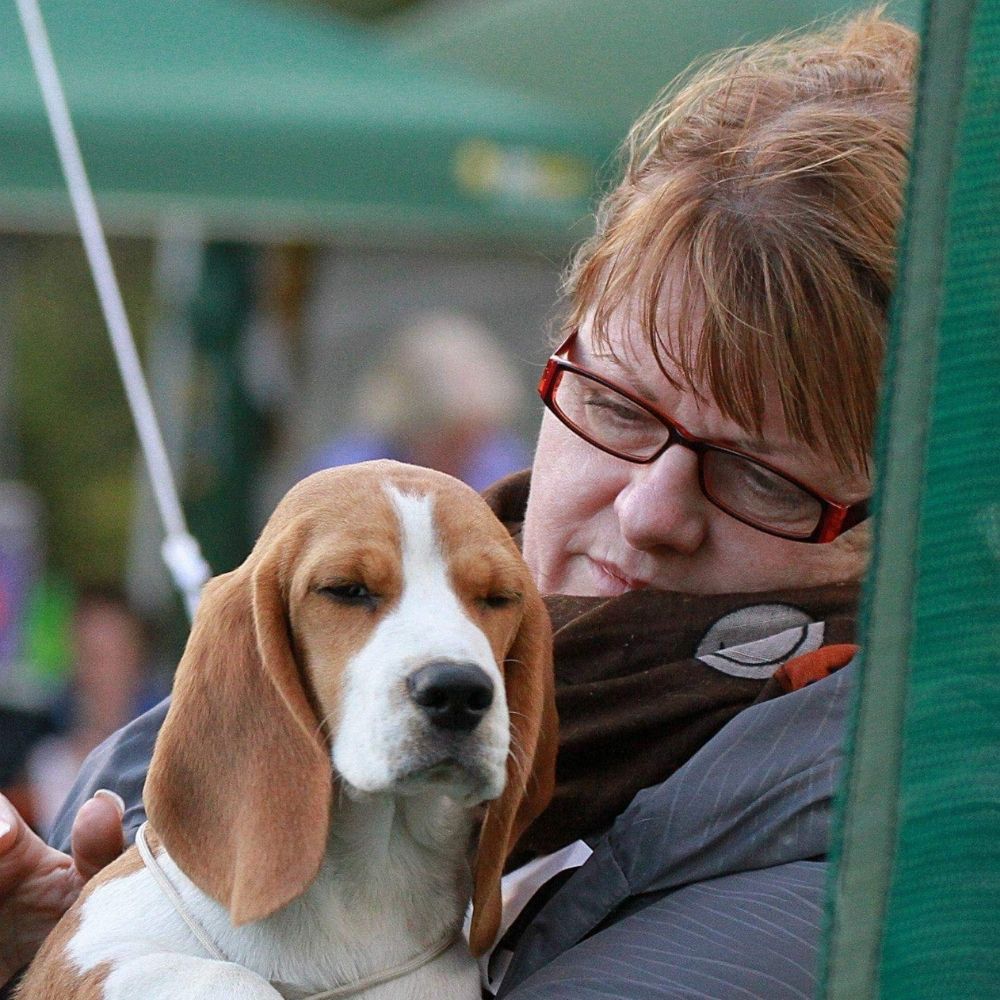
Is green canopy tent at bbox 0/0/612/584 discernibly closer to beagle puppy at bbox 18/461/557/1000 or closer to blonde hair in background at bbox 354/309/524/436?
blonde hair in background at bbox 354/309/524/436

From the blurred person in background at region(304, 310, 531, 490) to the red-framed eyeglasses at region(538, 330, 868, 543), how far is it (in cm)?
401

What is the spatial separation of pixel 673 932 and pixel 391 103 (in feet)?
17.6

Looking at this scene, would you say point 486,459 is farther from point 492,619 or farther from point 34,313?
point 34,313

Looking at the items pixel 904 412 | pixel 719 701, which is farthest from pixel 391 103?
pixel 904 412

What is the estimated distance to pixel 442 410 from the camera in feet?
21.8

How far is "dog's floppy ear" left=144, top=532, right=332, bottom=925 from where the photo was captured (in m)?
1.71

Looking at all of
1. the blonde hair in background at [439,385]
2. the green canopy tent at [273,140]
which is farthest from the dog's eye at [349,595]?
the blonde hair in background at [439,385]

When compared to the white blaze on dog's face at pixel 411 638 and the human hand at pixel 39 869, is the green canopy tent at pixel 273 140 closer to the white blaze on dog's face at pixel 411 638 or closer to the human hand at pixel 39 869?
the human hand at pixel 39 869

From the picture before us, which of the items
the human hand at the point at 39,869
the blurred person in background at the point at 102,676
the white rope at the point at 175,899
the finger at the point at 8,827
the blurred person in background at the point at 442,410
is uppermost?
the white rope at the point at 175,899

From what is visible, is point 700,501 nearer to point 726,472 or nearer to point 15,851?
point 726,472

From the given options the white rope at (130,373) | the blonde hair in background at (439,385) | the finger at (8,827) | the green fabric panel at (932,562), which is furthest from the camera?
the blonde hair in background at (439,385)

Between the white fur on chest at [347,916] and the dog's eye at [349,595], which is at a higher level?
the dog's eye at [349,595]

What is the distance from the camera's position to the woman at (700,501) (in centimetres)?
187

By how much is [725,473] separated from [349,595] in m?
0.67
